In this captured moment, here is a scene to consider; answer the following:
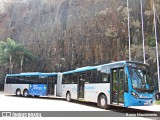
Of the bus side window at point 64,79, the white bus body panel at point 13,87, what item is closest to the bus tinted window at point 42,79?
the white bus body panel at point 13,87

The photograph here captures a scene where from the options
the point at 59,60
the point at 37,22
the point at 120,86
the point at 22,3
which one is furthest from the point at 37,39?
the point at 120,86

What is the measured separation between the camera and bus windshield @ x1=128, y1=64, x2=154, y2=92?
35.1 feet

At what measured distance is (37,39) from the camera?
43844 mm

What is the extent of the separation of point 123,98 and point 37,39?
35541mm

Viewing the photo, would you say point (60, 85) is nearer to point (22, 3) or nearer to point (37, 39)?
point (37, 39)

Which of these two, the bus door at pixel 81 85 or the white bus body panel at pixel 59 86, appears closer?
the bus door at pixel 81 85

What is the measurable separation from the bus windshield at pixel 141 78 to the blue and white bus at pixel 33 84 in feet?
37.4

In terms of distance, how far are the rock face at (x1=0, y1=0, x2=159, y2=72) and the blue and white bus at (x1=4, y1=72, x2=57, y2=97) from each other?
44.8 ft

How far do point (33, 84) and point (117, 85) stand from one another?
1309 cm

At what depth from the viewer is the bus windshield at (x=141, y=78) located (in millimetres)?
10703

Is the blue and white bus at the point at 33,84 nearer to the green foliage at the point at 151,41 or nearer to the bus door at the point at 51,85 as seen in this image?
the bus door at the point at 51,85

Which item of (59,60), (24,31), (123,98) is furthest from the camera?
(24,31)

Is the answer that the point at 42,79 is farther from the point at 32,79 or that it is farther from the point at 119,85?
the point at 119,85

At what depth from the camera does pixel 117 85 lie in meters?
11.6
